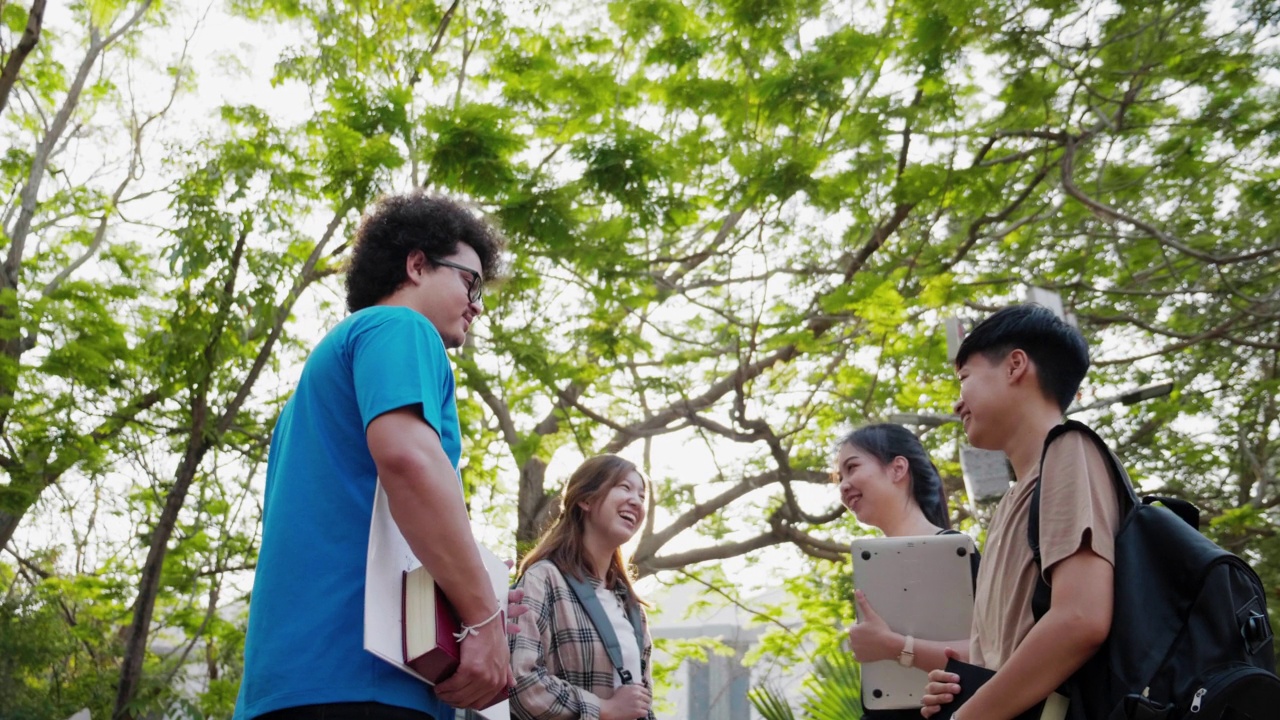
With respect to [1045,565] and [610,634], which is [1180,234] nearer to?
[610,634]

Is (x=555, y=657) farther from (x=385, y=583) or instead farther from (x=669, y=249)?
(x=669, y=249)

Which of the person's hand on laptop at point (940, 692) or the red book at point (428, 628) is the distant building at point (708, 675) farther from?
the red book at point (428, 628)

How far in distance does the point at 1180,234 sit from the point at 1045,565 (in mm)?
9462

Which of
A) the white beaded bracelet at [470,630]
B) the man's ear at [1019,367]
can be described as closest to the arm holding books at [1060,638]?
the man's ear at [1019,367]

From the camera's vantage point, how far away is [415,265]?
7.67ft

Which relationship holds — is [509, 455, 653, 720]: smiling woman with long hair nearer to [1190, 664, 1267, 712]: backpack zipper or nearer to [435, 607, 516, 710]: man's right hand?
[435, 607, 516, 710]: man's right hand

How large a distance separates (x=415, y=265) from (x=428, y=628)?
2.80ft

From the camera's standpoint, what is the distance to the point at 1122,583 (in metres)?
1.79

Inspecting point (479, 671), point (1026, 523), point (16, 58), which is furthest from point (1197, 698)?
point (16, 58)

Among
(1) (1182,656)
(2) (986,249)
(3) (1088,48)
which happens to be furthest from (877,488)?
(2) (986,249)

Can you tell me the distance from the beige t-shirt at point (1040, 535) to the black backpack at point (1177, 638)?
46 millimetres

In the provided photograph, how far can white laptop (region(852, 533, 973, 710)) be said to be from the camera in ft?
8.89

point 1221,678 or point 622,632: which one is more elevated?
point 622,632

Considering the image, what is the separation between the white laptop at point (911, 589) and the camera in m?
2.71
